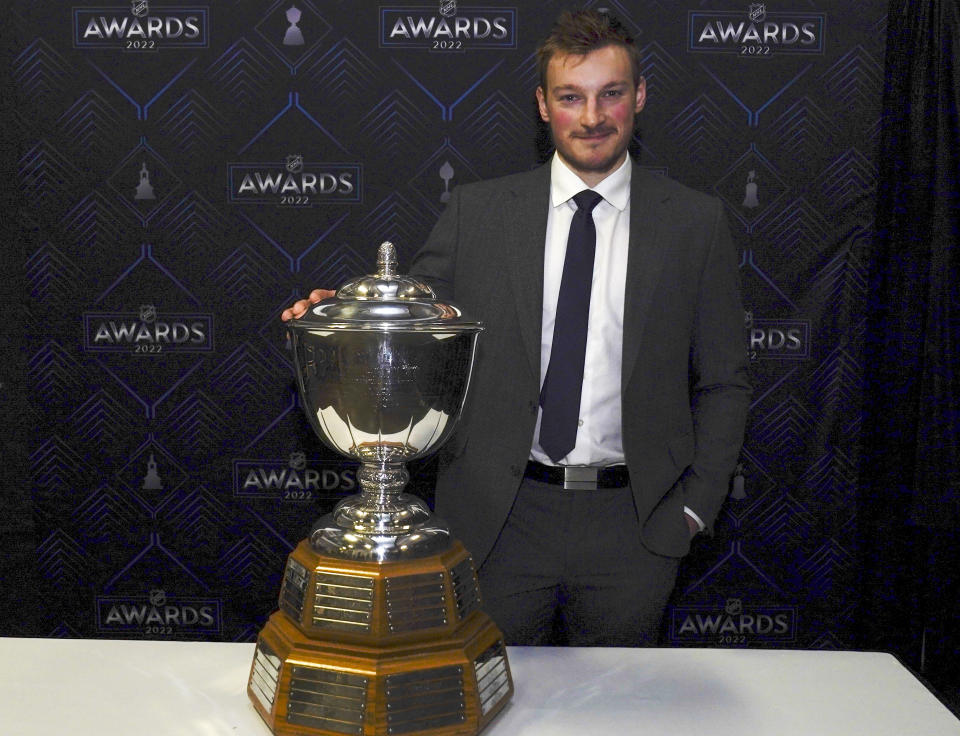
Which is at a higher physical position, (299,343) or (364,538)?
(299,343)

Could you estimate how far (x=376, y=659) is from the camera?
93 cm

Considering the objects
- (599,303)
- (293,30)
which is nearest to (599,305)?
(599,303)

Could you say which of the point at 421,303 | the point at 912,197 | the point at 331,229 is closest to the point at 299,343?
the point at 421,303

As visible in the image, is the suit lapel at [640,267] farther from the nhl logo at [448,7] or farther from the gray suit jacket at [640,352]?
the nhl logo at [448,7]

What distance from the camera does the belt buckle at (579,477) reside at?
73.0 inches

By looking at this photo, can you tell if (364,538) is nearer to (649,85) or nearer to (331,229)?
(331,229)

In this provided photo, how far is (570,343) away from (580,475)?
29 centimetres

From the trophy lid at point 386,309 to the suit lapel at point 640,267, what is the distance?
0.91 m

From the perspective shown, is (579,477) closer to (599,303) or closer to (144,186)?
(599,303)

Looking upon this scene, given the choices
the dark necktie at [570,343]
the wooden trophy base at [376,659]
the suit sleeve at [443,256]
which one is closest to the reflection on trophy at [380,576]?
the wooden trophy base at [376,659]

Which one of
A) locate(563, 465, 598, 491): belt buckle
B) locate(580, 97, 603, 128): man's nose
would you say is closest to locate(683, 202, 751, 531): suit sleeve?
locate(563, 465, 598, 491): belt buckle

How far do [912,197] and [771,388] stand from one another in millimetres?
681

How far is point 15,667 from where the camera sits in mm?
1084

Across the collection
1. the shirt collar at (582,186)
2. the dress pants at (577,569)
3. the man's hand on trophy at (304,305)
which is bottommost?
the dress pants at (577,569)
